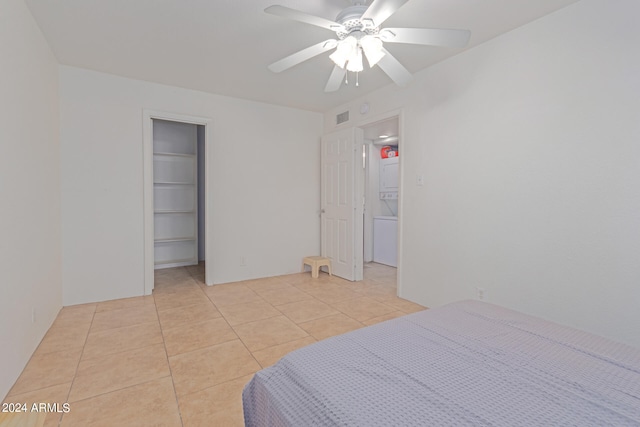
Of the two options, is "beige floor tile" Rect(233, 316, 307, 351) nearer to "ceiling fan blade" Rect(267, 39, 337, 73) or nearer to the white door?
the white door

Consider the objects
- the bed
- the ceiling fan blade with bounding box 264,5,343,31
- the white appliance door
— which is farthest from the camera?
the white appliance door

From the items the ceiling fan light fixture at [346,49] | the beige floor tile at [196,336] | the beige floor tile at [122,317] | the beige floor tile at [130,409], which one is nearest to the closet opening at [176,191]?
the beige floor tile at [122,317]

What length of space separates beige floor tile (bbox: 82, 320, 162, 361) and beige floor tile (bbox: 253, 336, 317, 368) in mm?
876

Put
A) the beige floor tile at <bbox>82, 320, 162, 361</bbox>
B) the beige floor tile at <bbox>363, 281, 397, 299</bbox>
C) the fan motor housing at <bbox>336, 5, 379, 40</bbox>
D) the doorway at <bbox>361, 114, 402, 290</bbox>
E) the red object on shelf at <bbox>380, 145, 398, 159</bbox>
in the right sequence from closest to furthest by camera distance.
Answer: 1. the fan motor housing at <bbox>336, 5, 379, 40</bbox>
2. the beige floor tile at <bbox>82, 320, 162, 361</bbox>
3. the beige floor tile at <bbox>363, 281, 397, 299</bbox>
4. the doorway at <bbox>361, 114, 402, 290</bbox>
5. the red object on shelf at <bbox>380, 145, 398, 159</bbox>

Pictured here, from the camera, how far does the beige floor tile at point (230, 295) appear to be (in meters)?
3.37

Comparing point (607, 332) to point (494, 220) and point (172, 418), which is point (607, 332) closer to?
point (494, 220)

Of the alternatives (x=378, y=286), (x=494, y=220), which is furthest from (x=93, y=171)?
(x=494, y=220)

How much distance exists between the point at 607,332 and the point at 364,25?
2.49 metres

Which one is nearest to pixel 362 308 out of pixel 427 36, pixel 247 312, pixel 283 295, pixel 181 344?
pixel 283 295

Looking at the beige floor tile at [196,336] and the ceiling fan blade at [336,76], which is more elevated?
the ceiling fan blade at [336,76]

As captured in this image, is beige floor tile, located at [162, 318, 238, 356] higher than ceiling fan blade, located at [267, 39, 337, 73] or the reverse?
the reverse

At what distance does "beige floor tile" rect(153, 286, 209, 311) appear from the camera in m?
3.24

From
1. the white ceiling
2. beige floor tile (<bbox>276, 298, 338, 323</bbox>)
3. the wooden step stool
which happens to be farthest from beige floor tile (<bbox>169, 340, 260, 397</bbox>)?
the white ceiling

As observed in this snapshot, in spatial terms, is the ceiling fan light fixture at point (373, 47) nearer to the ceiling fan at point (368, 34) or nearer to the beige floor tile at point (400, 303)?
the ceiling fan at point (368, 34)
